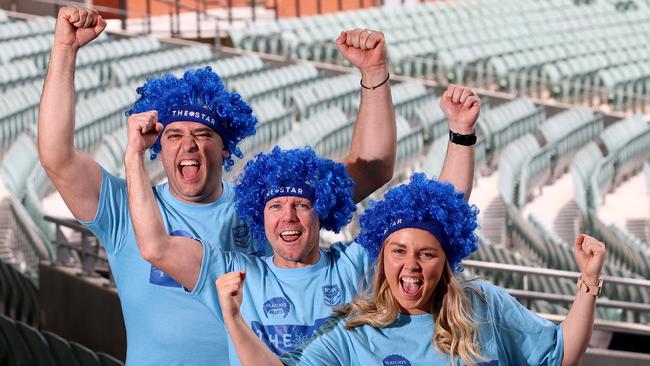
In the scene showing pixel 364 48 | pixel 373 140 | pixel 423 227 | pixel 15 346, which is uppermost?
pixel 364 48

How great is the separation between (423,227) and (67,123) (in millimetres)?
792

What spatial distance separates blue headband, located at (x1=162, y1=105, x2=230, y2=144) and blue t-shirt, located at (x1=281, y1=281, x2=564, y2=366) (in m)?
0.72

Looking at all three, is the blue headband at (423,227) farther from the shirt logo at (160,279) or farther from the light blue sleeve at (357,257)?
the shirt logo at (160,279)

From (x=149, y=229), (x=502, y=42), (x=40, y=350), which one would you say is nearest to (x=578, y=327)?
(x=149, y=229)

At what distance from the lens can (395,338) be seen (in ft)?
7.11

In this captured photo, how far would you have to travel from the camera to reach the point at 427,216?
7.30 feet

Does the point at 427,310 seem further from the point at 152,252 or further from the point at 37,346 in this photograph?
the point at 37,346

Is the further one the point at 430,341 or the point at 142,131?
the point at 142,131

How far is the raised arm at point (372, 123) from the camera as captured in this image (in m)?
2.92

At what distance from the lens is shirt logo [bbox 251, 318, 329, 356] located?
7.80 feet

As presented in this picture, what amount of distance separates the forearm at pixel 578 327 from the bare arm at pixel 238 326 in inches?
21.0

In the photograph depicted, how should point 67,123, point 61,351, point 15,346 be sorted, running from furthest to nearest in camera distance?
point 15,346
point 61,351
point 67,123

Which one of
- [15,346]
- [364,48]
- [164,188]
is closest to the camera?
[164,188]

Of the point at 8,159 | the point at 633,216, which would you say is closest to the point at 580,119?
the point at 633,216
